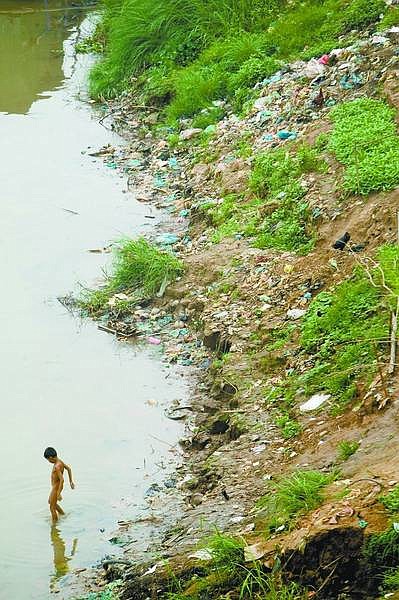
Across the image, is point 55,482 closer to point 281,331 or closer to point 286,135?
point 281,331

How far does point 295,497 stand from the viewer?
15.6ft

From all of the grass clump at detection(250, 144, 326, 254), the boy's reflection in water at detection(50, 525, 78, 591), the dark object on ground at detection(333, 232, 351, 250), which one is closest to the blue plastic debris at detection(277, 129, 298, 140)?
the grass clump at detection(250, 144, 326, 254)

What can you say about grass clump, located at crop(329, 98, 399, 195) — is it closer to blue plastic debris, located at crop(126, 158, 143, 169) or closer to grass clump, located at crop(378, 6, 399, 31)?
grass clump, located at crop(378, 6, 399, 31)

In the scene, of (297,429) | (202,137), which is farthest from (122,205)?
(297,429)

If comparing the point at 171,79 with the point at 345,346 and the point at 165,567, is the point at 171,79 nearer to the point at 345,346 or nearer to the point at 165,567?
the point at 345,346

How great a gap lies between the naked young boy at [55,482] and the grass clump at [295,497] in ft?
4.47

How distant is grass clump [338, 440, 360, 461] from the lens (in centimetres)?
505

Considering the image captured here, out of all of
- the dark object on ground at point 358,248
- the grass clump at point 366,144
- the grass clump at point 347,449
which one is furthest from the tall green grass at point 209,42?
the grass clump at point 347,449

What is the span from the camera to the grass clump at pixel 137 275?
8.12 metres

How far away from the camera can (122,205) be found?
10047 millimetres

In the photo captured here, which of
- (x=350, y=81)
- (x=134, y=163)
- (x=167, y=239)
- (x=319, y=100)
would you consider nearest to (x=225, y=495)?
(x=167, y=239)

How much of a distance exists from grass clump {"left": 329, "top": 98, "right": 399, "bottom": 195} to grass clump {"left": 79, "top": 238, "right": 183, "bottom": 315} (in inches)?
61.7

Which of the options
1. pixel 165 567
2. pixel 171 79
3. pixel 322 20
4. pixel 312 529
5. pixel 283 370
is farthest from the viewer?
pixel 171 79

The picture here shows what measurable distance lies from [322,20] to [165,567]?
7504mm
